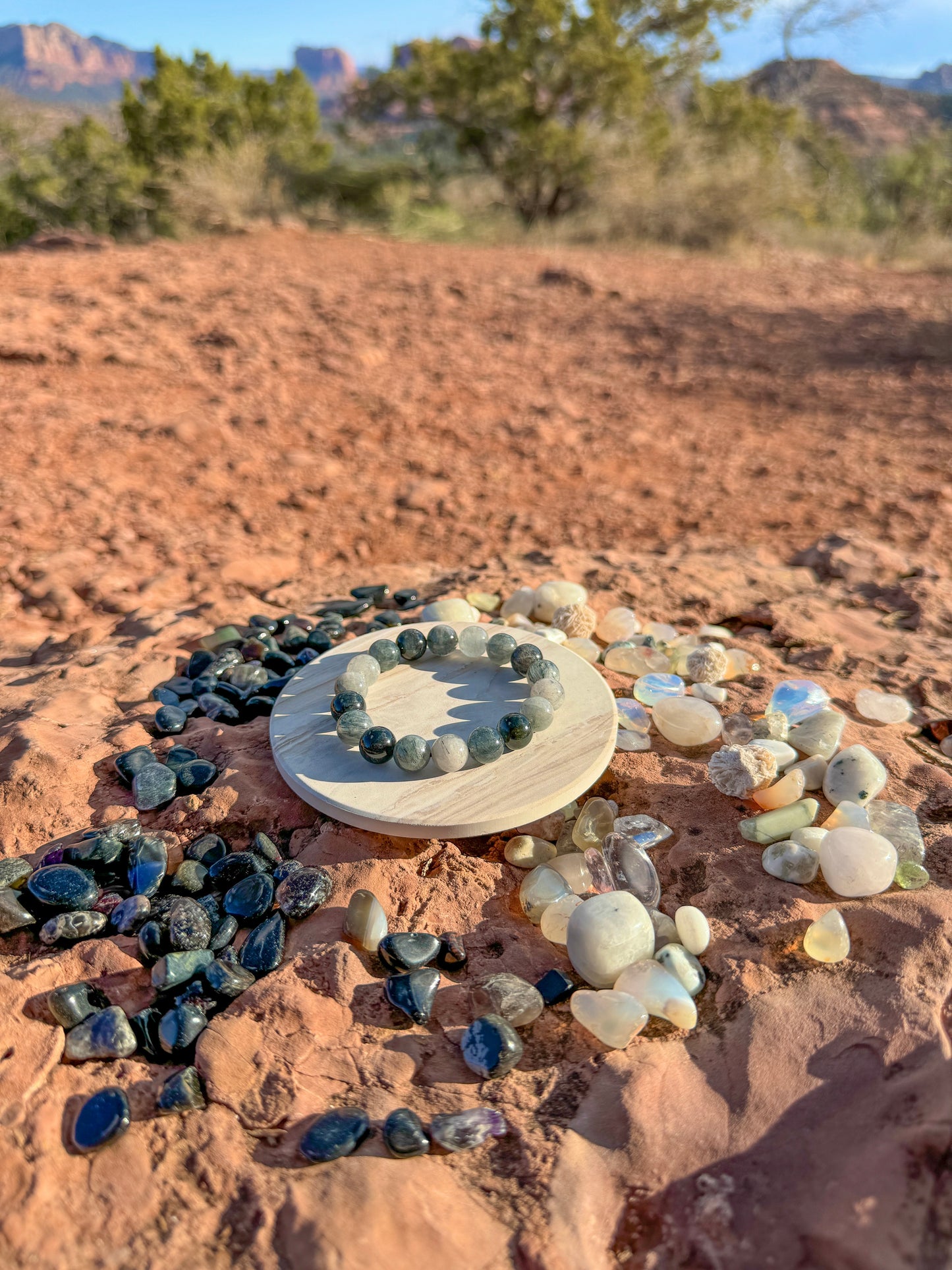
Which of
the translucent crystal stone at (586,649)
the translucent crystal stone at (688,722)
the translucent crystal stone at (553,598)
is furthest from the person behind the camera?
the translucent crystal stone at (553,598)

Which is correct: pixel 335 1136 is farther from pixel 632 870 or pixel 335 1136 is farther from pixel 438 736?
pixel 438 736

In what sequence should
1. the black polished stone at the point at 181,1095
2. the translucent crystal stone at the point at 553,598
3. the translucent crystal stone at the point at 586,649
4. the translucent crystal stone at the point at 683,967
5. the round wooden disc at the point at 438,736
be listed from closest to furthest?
the black polished stone at the point at 181,1095 → the translucent crystal stone at the point at 683,967 → the round wooden disc at the point at 438,736 → the translucent crystal stone at the point at 586,649 → the translucent crystal stone at the point at 553,598

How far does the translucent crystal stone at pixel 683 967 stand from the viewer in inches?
58.2

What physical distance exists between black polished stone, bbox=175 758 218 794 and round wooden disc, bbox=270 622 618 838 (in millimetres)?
175

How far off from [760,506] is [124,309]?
3.93m

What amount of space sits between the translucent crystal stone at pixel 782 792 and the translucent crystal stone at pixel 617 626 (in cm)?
76

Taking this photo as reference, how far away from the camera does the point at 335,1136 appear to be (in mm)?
1225

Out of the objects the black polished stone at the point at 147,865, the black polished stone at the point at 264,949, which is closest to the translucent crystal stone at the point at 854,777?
the black polished stone at the point at 264,949

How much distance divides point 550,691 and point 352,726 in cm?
50

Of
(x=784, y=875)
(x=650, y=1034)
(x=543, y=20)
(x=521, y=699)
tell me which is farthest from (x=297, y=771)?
(x=543, y=20)

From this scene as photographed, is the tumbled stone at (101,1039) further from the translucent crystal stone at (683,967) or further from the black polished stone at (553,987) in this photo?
the translucent crystal stone at (683,967)

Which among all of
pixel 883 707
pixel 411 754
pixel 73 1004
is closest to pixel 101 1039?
pixel 73 1004

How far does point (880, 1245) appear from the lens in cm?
105

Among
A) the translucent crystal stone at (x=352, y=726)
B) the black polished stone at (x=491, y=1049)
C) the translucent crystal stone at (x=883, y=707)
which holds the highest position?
the translucent crystal stone at (x=352, y=726)
